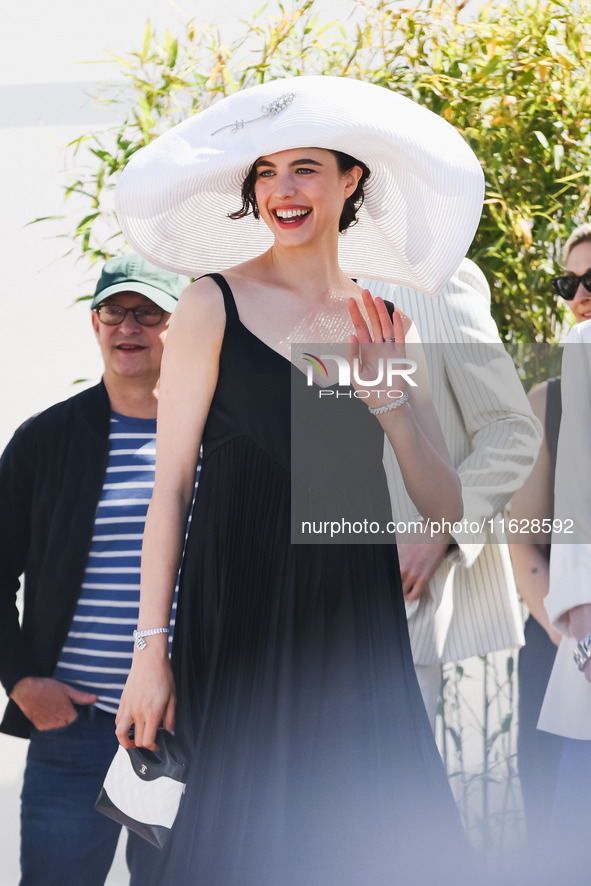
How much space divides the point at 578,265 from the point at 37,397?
1949 mm

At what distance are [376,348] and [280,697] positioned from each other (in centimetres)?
55

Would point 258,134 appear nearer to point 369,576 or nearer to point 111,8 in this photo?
point 369,576

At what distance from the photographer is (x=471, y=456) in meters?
2.46

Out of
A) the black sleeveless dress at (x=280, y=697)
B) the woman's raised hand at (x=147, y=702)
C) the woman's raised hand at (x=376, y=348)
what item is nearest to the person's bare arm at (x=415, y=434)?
the woman's raised hand at (x=376, y=348)

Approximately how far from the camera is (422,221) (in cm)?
202

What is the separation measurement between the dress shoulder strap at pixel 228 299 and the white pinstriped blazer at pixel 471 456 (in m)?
0.69

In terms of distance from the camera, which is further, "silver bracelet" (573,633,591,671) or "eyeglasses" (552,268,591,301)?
"eyeglasses" (552,268,591,301)

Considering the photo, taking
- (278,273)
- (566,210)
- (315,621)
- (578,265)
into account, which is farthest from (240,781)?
(566,210)

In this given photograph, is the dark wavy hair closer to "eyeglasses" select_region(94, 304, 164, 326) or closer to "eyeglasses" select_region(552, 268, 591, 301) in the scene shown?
"eyeglasses" select_region(94, 304, 164, 326)

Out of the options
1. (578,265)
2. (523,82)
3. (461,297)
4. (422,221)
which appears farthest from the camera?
(523,82)

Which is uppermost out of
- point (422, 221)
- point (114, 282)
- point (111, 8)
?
point (111, 8)

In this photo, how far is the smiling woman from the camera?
1.71m

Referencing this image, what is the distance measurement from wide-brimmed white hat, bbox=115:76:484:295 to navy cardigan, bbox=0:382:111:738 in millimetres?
573

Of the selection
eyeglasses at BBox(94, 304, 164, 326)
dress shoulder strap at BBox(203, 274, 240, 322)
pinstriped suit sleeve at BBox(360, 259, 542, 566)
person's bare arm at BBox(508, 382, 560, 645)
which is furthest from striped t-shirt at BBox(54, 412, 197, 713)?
person's bare arm at BBox(508, 382, 560, 645)
